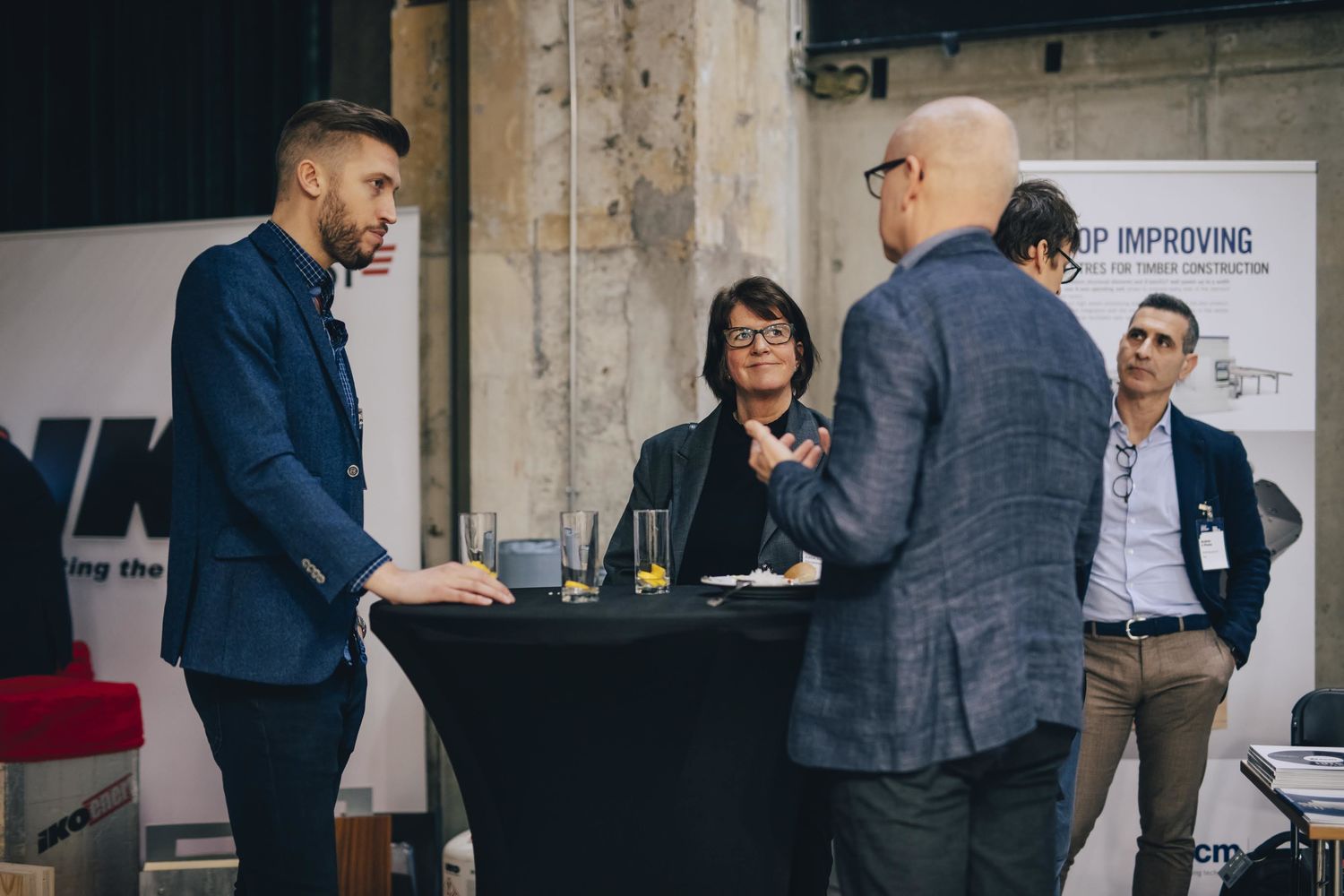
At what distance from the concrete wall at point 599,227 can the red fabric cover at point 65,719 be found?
1303 millimetres

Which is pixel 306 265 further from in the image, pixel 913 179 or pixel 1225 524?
pixel 1225 524

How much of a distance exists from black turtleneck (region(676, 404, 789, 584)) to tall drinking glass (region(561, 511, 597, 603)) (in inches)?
22.5

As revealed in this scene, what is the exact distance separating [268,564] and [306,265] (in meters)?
0.51

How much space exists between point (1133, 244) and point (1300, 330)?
1.95 ft

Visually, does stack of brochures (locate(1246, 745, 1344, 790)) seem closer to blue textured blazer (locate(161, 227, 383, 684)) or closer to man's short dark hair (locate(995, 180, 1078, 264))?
man's short dark hair (locate(995, 180, 1078, 264))

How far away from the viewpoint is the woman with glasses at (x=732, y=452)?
8.69 ft

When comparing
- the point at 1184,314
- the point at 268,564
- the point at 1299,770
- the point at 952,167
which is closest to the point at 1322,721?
the point at 1299,770

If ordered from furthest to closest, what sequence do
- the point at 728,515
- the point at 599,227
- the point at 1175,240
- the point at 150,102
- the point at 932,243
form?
the point at 150,102
the point at 599,227
the point at 1175,240
the point at 728,515
the point at 932,243

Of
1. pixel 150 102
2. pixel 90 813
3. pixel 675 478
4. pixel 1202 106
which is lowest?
pixel 90 813

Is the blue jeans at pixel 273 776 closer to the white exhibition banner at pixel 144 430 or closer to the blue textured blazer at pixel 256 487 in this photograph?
the blue textured blazer at pixel 256 487

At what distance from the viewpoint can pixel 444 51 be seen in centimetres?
433

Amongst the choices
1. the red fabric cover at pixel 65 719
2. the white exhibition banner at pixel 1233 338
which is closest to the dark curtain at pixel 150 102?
the red fabric cover at pixel 65 719

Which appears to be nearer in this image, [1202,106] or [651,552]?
[651,552]

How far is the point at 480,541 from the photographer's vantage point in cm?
212
